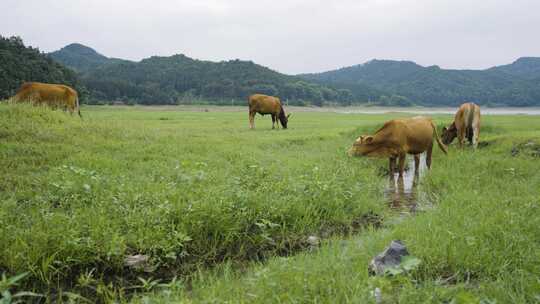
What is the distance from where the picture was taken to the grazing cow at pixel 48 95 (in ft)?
45.2

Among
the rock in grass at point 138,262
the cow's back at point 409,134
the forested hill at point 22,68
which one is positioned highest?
the forested hill at point 22,68

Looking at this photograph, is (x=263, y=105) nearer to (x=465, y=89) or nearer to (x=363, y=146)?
(x=363, y=146)

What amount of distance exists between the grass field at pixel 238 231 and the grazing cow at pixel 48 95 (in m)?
5.69

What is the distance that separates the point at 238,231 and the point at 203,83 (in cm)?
11507

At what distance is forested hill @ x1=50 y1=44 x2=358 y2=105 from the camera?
93.6m

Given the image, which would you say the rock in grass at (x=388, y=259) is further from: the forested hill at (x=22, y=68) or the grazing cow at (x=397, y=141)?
the forested hill at (x=22, y=68)

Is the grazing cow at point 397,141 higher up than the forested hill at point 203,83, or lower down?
lower down

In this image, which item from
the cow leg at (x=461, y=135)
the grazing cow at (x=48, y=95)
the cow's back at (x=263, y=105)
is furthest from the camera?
the cow's back at (x=263, y=105)

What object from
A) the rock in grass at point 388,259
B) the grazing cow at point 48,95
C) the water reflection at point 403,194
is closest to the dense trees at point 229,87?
the grazing cow at point 48,95

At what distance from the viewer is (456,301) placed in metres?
2.94

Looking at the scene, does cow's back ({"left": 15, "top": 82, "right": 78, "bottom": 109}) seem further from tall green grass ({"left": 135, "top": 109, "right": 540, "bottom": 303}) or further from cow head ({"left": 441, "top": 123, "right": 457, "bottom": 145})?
cow head ({"left": 441, "top": 123, "right": 457, "bottom": 145})

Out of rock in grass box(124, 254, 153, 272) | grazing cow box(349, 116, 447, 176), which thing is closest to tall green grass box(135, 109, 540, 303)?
rock in grass box(124, 254, 153, 272)

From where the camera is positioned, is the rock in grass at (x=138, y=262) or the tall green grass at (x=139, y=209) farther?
the rock in grass at (x=138, y=262)

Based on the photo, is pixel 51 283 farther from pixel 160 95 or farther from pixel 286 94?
pixel 286 94
